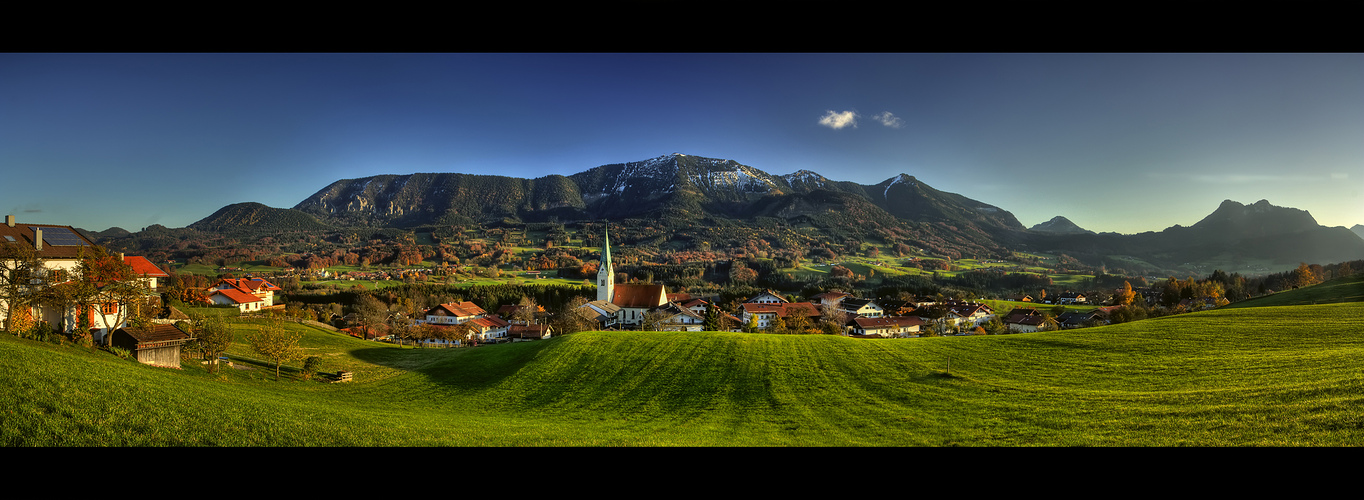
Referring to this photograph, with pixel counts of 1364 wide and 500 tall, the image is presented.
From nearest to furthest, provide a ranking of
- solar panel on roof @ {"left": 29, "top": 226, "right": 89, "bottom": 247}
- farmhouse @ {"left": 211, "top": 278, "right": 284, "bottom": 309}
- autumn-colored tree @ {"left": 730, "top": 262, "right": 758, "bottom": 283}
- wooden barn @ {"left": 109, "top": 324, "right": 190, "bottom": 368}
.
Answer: solar panel on roof @ {"left": 29, "top": 226, "right": 89, "bottom": 247} < wooden barn @ {"left": 109, "top": 324, "right": 190, "bottom": 368} < farmhouse @ {"left": 211, "top": 278, "right": 284, "bottom": 309} < autumn-colored tree @ {"left": 730, "top": 262, "right": 758, "bottom": 283}

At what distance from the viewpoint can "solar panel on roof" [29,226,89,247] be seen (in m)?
10.3

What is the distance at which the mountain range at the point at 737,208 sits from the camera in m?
76.2

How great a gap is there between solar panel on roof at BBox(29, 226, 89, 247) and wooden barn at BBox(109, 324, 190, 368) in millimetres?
2151

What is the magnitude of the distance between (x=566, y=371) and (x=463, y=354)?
765 cm

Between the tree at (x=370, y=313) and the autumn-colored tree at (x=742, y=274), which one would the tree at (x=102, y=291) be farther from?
the autumn-colored tree at (x=742, y=274)

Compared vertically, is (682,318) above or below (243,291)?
below

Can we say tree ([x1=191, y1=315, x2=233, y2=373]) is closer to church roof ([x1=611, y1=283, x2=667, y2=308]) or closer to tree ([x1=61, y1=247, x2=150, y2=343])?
tree ([x1=61, y1=247, x2=150, y2=343])

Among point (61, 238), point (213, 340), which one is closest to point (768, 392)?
point (213, 340)

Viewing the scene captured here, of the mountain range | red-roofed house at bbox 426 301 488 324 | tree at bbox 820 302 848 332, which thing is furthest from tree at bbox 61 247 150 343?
the mountain range

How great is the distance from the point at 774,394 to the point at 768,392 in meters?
0.24

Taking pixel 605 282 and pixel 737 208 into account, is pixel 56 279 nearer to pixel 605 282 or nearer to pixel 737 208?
pixel 605 282

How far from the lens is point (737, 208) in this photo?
152250mm

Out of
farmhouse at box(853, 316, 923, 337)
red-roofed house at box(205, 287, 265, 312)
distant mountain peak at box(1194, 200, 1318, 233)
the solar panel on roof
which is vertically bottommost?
farmhouse at box(853, 316, 923, 337)

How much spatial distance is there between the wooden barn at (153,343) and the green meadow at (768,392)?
26.7 inches
